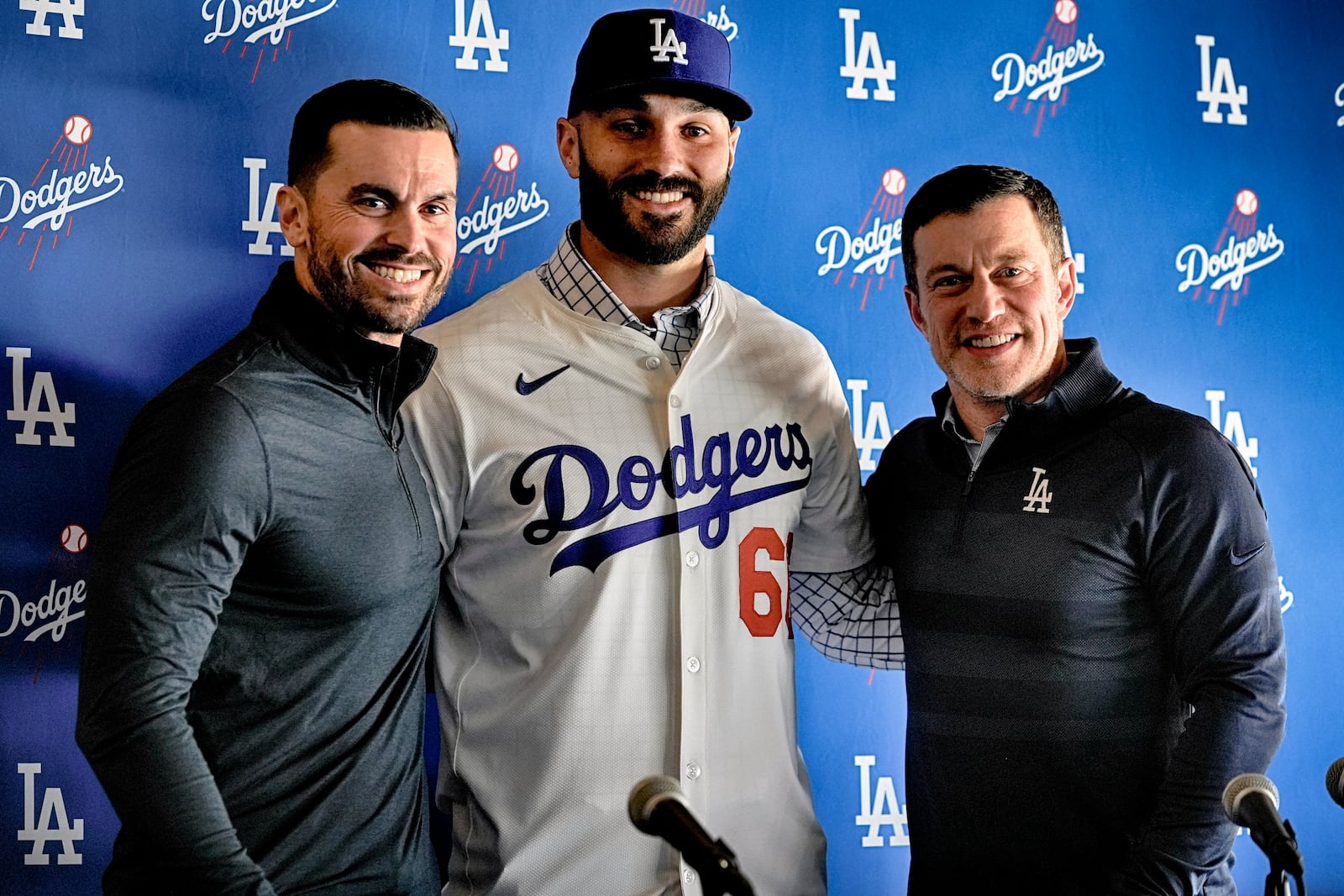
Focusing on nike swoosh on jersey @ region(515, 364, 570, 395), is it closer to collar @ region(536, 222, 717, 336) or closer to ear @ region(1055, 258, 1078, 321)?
collar @ region(536, 222, 717, 336)

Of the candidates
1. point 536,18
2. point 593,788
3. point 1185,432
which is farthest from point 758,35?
point 593,788

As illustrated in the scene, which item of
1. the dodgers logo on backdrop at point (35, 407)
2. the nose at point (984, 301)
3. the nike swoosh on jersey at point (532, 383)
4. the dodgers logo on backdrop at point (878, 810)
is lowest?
the dodgers logo on backdrop at point (878, 810)

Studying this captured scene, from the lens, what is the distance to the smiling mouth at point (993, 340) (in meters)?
1.77

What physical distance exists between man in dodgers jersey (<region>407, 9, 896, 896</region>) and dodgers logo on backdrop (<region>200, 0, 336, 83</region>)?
47 cm

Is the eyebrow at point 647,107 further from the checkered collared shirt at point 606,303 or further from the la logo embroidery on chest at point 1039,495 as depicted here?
the la logo embroidery on chest at point 1039,495

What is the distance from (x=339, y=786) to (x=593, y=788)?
1.19 ft

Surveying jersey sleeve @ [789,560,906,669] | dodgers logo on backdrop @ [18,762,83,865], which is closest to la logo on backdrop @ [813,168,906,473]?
jersey sleeve @ [789,560,906,669]

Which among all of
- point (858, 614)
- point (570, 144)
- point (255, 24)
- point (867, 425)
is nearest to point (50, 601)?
point (255, 24)

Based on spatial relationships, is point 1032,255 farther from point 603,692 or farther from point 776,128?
point 603,692

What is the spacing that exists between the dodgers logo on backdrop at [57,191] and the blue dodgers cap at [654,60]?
0.75 meters

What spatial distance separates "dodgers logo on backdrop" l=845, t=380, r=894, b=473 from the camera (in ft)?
7.30

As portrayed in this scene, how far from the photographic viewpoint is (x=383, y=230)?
1.58 m

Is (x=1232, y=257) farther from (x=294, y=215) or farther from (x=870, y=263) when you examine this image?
(x=294, y=215)

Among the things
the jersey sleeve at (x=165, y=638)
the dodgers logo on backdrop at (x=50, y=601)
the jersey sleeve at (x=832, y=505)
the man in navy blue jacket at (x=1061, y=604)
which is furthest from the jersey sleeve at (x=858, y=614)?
the dodgers logo on backdrop at (x=50, y=601)
